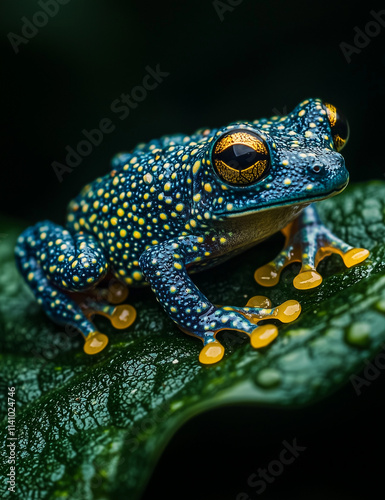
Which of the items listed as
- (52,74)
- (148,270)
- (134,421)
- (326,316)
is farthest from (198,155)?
(52,74)

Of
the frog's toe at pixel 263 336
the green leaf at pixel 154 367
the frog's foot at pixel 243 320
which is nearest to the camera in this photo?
the green leaf at pixel 154 367

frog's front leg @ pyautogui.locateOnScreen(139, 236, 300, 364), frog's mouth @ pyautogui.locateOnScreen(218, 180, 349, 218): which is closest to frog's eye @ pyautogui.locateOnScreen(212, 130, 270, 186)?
frog's mouth @ pyautogui.locateOnScreen(218, 180, 349, 218)

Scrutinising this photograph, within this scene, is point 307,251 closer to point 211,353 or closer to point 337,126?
point 337,126

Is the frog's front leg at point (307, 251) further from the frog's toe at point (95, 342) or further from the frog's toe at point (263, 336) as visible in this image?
the frog's toe at point (95, 342)

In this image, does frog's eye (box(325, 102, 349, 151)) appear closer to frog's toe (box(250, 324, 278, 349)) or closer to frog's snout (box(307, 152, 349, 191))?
frog's snout (box(307, 152, 349, 191))

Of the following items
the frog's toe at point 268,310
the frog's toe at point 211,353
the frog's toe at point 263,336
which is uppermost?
the frog's toe at point 263,336

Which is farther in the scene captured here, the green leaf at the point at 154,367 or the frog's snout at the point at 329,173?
the frog's snout at the point at 329,173

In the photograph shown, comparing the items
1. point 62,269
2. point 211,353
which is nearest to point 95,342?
point 62,269

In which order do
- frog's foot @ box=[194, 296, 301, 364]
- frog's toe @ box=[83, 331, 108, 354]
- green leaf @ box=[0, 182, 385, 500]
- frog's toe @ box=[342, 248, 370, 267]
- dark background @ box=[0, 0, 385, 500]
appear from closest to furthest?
1. green leaf @ box=[0, 182, 385, 500]
2. frog's foot @ box=[194, 296, 301, 364]
3. frog's toe @ box=[342, 248, 370, 267]
4. frog's toe @ box=[83, 331, 108, 354]
5. dark background @ box=[0, 0, 385, 500]

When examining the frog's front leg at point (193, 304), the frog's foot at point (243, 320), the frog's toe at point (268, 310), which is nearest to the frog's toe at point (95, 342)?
the frog's front leg at point (193, 304)
